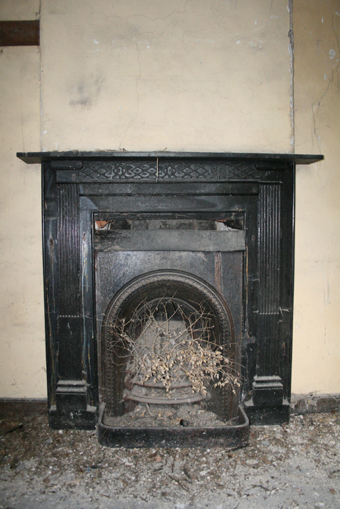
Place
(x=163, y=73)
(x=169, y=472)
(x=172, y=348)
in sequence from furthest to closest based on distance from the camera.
Result: (x=172, y=348)
(x=163, y=73)
(x=169, y=472)

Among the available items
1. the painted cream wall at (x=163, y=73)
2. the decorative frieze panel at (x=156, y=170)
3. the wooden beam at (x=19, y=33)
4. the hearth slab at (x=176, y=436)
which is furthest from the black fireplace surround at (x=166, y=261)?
the wooden beam at (x=19, y=33)

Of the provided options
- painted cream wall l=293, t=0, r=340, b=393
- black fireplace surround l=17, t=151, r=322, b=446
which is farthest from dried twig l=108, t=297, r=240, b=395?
painted cream wall l=293, t=0, r=340, b=393

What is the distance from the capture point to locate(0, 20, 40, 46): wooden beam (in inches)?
89.3

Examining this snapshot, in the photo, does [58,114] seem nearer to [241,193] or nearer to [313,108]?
[241,193]

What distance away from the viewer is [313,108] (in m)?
2.32

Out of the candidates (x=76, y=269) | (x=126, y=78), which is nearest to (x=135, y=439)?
(x=76, y=269)

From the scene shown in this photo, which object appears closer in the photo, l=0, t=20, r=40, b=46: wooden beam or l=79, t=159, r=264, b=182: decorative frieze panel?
l=79, t=159, r=264, b=182: decorative frieze panel

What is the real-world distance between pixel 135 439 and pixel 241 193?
2017 mm

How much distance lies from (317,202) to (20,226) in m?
2.49

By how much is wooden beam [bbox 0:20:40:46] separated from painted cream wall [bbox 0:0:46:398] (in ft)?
0.15

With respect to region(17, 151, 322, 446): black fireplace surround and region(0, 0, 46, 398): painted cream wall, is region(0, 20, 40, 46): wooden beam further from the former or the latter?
region(17, 151, 322, 446): black fireplace surround

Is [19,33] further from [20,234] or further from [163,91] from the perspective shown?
[20,234]

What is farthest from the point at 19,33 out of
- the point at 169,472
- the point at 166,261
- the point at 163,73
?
the point at 169,472

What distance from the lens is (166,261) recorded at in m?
2.25
